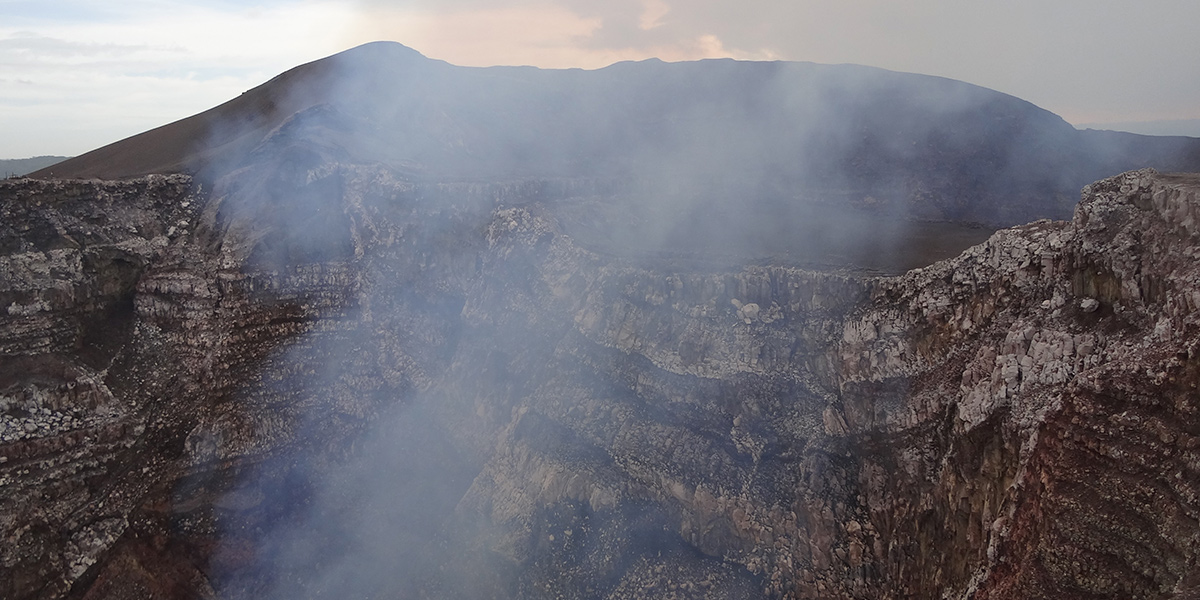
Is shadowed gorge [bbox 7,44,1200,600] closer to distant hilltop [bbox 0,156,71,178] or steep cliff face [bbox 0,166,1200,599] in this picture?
steep cliff face [bbox 0,166,1200,599]

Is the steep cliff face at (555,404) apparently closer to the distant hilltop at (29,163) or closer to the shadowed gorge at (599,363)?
the shadowed gorge at (599,363)

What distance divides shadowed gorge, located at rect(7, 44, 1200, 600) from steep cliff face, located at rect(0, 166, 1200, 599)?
0.24ft

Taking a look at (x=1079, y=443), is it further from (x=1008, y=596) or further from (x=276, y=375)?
(x=276, y=375)

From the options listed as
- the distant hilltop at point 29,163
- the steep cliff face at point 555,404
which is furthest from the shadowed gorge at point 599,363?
the distant hilltop at point 29,163

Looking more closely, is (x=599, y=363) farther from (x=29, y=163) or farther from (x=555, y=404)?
(x=29, y=163)

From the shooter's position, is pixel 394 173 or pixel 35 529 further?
pixel 394 173

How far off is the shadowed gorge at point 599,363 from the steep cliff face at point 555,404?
7 centimetres

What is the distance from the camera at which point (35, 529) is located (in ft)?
56.3

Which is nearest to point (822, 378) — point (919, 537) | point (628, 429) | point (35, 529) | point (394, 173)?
point (919, 537)

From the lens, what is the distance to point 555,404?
18234mm

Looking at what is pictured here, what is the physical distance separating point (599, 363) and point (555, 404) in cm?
178

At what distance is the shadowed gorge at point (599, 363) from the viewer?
10.1 metres

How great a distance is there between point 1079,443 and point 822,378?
5.79 metres

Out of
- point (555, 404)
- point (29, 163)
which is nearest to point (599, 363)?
point (555, 404)
